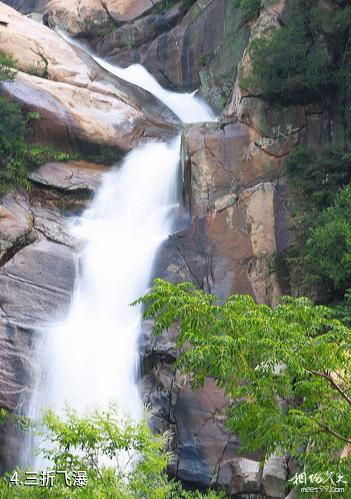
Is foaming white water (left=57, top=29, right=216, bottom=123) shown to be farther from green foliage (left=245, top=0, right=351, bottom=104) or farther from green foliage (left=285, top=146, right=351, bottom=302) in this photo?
green foliage (left=285, top=146, right=351, bottom=302)

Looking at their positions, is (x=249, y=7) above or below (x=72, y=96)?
above

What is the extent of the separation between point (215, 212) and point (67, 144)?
21.6ft

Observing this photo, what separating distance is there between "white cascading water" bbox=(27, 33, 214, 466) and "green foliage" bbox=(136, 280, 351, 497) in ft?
11.6

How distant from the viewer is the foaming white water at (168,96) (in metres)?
24.0

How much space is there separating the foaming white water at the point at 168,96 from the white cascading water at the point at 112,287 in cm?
388

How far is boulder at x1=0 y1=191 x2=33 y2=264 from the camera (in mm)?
15672

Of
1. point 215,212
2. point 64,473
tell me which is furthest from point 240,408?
point 215,212

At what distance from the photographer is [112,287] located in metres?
15.2

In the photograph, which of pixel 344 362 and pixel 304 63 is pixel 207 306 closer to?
pixel 344 362

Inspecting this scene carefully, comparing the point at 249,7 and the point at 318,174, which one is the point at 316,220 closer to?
the point at 318,174

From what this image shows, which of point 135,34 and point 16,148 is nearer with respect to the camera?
point 16,148

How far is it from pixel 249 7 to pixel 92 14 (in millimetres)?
10382

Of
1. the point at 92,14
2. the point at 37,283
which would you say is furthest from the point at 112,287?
the point at 92,14

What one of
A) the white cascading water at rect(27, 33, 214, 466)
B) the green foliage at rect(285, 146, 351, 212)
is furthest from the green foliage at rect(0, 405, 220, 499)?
the green foliage at rect(285, 146, 351, 212)
